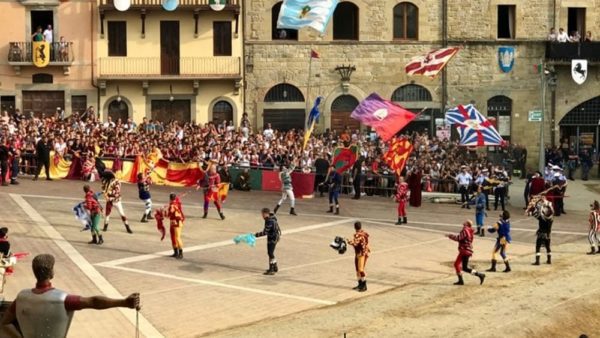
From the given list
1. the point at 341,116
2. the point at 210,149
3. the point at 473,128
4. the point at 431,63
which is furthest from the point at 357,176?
the point at 341,116

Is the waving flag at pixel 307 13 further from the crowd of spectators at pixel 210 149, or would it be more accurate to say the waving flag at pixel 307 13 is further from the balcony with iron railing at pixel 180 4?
the balcony with iron railing at pixel 180 4

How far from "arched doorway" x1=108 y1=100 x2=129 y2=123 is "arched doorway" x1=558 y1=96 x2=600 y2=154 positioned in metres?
20.1

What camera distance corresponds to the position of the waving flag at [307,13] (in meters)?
34.4

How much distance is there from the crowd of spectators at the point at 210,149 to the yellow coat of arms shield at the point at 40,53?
324cm

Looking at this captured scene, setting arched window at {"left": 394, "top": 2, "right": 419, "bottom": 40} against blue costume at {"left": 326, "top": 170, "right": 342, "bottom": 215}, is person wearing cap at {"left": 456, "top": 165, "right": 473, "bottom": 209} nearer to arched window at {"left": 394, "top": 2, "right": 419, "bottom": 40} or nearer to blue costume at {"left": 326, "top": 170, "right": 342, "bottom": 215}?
blue costume at {"left": 326, "top": 170, "right": 342, "bottom": 215}

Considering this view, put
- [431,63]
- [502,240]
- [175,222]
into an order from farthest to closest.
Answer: [431,63]
[502,240]
[175,222]

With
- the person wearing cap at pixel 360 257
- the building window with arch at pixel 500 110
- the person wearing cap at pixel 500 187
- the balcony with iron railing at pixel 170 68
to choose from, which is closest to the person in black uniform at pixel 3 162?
the balcony with iron railing at pixel 170 68

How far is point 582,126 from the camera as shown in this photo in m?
45.0

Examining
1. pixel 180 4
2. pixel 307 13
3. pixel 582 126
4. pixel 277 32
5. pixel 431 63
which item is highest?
pixel 180 4

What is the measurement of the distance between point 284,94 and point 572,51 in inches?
526

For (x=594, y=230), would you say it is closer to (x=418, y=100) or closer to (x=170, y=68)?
(x=418, y=100)

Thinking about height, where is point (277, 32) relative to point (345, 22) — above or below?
below

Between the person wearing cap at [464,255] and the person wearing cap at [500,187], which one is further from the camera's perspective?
the person wearing cap at [500,187]

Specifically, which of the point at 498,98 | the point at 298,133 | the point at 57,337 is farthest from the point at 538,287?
the point at 498,98
